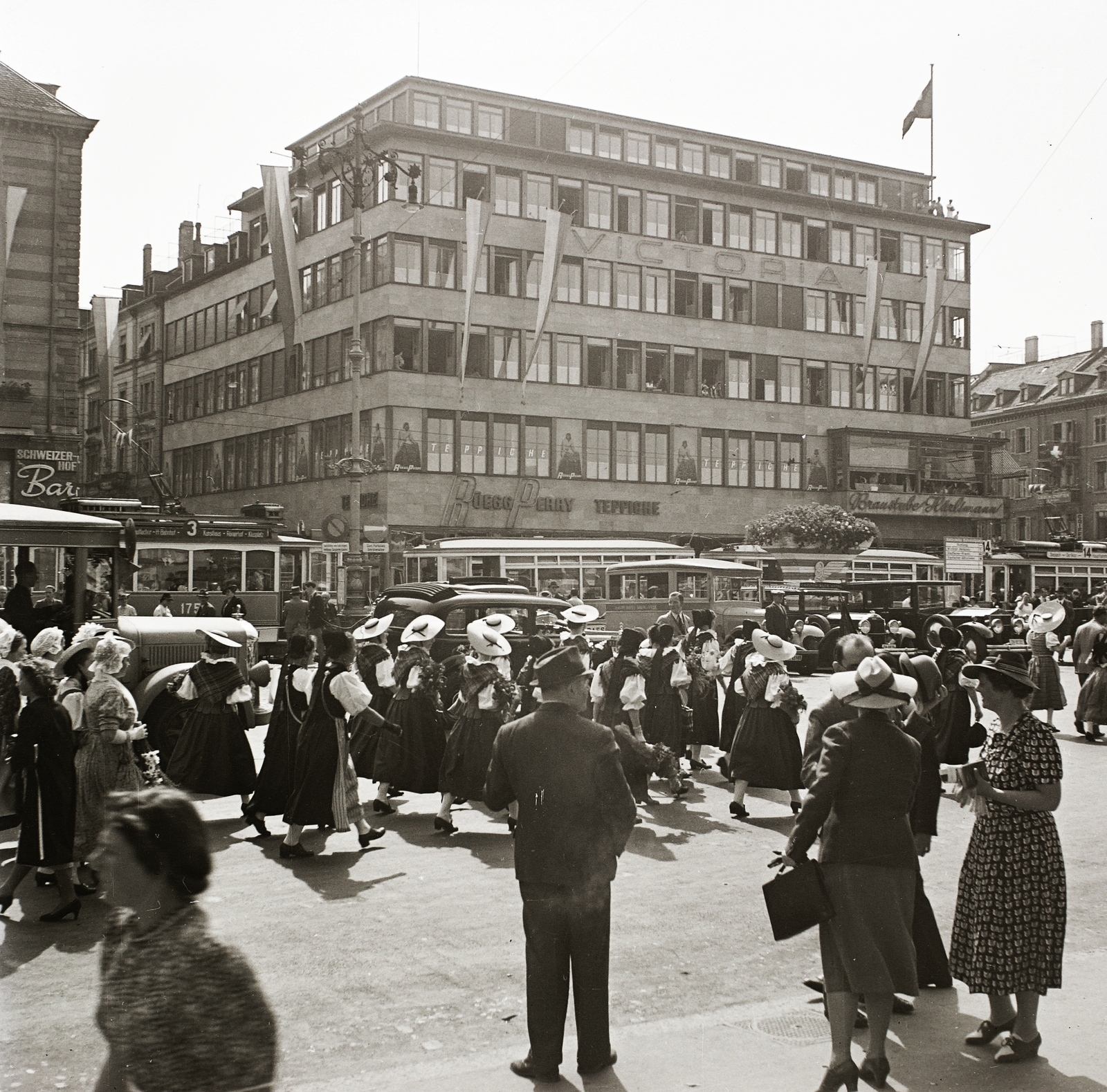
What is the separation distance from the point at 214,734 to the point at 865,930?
6.19 metres

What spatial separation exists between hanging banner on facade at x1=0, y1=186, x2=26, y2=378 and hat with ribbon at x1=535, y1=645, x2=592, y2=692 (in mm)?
32869

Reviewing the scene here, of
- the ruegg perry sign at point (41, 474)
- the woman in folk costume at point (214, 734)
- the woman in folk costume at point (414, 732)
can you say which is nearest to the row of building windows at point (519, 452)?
the ruegg perry sign at point (41, 474)

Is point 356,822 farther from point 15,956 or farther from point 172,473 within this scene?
point 172,473

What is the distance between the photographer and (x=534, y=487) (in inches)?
1889

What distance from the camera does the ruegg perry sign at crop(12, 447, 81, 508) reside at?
107ft

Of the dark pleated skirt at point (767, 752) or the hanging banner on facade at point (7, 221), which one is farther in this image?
the hanging banner on facade at point (7, 221)

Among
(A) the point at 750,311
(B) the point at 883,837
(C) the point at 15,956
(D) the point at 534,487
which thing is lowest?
(C) the point at 15,956

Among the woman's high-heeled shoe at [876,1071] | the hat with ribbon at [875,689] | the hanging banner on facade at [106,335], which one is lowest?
the woman's high-heeled shoe at [876,1071]

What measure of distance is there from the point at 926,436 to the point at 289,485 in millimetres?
30085

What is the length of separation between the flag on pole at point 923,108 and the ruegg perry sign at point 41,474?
34963mm

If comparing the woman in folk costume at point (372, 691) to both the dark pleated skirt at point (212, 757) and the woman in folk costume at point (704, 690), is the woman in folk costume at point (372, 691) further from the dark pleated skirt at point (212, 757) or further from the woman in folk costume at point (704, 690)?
the woman in folk costume at point (704, 690)

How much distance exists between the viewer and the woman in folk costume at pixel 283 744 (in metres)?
9.15

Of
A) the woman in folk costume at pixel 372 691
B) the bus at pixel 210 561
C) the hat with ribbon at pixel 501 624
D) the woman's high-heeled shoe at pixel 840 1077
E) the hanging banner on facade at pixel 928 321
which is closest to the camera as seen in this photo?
the woman's high-heeled shoe at pixel 840 1077

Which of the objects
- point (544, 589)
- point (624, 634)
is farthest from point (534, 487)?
point (624, 634)
